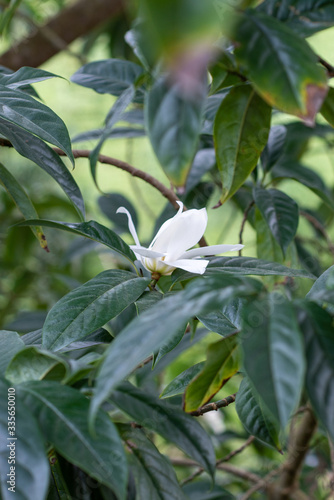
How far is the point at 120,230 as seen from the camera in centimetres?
81

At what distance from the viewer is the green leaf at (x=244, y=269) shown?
341 mm

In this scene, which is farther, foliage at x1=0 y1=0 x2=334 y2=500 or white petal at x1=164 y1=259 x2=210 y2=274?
white petal at x1=164 y1=259 x2=210 y2=274

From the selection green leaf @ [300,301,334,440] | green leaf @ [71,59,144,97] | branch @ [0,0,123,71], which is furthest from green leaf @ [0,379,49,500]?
branch @ [0,0,123,71]

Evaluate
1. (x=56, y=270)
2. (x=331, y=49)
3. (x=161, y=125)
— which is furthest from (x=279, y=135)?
(x=331, y=49)

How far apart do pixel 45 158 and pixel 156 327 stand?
0.24 meters

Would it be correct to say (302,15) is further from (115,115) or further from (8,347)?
(8,347)

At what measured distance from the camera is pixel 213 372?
301 millimetres

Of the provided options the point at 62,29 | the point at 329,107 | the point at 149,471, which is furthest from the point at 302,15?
the point at 62,29

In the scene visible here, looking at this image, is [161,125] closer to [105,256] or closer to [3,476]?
[3,476]

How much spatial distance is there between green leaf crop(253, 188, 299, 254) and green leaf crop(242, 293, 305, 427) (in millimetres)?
246

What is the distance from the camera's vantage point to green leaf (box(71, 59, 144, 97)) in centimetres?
52

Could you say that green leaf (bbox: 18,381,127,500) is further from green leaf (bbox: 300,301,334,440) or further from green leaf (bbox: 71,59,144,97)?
green leaf (bbox: 71,59,144,97)

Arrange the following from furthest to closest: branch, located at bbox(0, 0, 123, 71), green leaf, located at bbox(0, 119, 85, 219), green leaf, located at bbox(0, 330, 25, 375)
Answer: branch, located at bbox(0, 0, 123, 71) < green leaf, located at bbox(0, 119, 85, 219) < green leaf, located at bbox(0, 330, 25, 375)

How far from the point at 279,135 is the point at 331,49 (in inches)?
40.1
